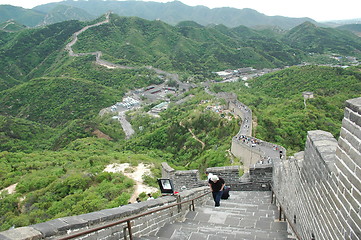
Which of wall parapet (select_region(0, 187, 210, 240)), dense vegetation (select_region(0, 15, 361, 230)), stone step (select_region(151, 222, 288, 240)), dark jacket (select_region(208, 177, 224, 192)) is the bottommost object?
dense vegetation (select_region(0, 15, 361, 230))

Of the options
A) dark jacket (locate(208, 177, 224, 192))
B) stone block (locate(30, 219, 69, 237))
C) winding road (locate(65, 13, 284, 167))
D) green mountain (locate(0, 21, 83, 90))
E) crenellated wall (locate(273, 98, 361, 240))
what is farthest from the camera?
green mountain (locate(0, 21, 83, 90))

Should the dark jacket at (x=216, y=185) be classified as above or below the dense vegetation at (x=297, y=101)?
above

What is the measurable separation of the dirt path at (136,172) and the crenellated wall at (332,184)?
335 inches

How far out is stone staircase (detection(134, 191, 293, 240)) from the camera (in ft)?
15.8

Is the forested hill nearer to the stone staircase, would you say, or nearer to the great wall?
the stone staircase

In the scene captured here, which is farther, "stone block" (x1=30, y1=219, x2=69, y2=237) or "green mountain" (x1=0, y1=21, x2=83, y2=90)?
"green mountain" (x1=0, y1=21, x2=83, y2=90)

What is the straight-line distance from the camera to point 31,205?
485 inches

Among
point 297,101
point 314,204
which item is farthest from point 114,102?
point 314,204

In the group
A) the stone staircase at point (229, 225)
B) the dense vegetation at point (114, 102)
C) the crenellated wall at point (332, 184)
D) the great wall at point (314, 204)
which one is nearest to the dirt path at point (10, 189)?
the dense vegetation at point (114, 102)

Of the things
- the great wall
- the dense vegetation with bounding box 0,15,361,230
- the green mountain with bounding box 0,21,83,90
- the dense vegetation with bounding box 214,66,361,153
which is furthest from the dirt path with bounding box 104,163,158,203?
the green mountain with bounding box 0,21,83,90

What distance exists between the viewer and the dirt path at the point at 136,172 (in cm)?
1264

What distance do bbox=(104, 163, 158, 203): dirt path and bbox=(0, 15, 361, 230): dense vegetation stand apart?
48cm

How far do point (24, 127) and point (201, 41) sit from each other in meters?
96.7

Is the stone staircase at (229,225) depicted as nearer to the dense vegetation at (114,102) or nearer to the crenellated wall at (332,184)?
the crenellated wall at (332,184)
